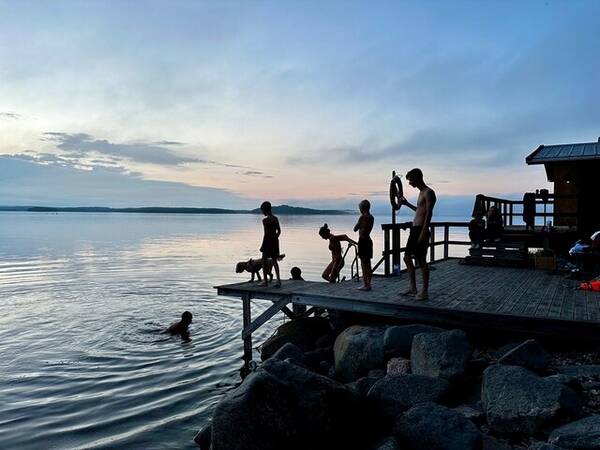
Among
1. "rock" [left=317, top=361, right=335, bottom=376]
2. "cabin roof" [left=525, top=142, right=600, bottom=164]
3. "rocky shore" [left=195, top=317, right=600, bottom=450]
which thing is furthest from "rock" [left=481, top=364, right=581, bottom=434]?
"cabin roof" [left=525, top=142, right=600, bottom=164]

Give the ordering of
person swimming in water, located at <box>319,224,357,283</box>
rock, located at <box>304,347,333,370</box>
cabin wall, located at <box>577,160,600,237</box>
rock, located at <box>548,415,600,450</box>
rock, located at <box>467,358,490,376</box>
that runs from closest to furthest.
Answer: rock, located at <box>548,415,600,450</box>
rock, located at <box>467,358,490,376</box>
rock, located at <box>304,347,333,370</box>
person swimming in water, located at <box>319,224,357,283</box>
cabin wall, located at <box>577,160,600,237</box>

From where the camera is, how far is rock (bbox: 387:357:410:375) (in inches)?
262

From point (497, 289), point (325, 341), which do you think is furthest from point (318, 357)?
point (497, 289)

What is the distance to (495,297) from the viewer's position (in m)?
8.79

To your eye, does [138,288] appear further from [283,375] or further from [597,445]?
[597,445]

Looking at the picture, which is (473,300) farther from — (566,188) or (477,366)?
(566,188)

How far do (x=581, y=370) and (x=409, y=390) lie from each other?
7.61 ft

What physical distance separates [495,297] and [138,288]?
16682mm

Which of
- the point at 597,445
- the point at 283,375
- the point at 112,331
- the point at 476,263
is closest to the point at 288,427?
the point at 283,375

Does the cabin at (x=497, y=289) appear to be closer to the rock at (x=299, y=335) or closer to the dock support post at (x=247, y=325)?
the dock support post at (x=247, y=325)

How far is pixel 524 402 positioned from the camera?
469cm

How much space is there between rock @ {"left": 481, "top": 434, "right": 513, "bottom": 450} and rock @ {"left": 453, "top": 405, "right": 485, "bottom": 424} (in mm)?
348

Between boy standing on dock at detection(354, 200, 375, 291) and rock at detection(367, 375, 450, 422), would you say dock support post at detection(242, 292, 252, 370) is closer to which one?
boy standing on dock at detection(354, 200, 375, 291)

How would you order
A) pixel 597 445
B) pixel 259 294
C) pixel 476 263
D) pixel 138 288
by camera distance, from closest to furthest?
pixel 597 445
pixel 259 294
pixel 476 263
pixel 138 288
